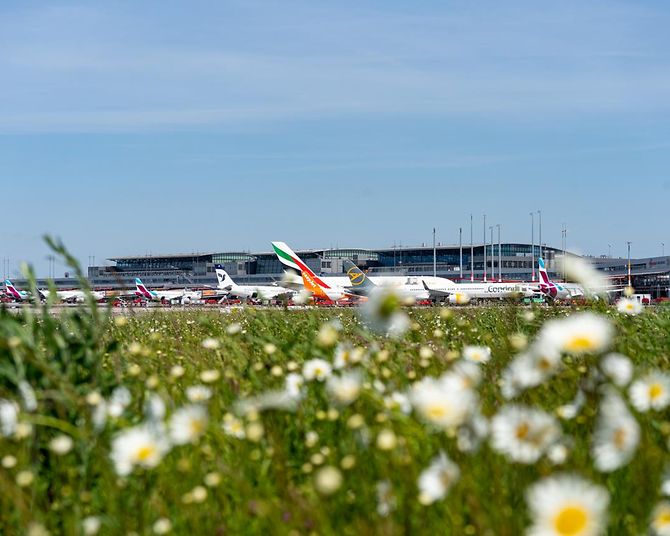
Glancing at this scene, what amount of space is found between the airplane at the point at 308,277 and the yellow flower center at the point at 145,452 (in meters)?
49.0

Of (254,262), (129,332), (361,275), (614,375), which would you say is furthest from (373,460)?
(254,262)

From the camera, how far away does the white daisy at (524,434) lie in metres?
1.93

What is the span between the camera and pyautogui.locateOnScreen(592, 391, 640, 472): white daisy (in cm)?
181

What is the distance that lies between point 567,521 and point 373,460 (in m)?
1.38

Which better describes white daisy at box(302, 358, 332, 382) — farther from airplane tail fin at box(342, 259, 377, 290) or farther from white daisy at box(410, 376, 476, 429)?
airplane tail fin at box(342, 259, 377, 290)

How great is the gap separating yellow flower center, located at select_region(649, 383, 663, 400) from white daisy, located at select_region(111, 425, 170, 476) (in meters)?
1.33

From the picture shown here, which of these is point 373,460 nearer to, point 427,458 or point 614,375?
point 427,458

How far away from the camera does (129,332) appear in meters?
11.7

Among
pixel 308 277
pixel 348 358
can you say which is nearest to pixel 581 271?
pixel 348 358

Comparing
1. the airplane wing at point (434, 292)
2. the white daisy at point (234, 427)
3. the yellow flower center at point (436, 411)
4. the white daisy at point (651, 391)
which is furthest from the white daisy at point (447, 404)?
the airplane wing at point (434, 292)

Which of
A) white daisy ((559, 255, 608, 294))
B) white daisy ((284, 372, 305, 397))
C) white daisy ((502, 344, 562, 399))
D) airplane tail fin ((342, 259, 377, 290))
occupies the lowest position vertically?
airplane tail fin ((342, 259, 377, 290))

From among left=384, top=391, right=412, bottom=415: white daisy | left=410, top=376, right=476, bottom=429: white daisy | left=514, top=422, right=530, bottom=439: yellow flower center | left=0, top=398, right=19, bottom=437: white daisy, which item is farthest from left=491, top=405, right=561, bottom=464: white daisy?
left=0, top=398, right=19, bottom=437: white daisy

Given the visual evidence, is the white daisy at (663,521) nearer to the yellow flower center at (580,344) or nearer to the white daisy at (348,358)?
the yellow flower center at (580,344)

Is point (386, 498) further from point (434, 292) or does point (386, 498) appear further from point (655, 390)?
point (434, 292)
